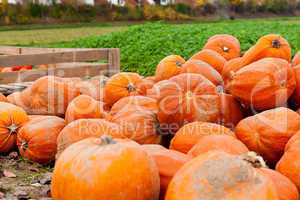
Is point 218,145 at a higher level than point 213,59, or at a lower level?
lower

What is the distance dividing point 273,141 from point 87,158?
113cm

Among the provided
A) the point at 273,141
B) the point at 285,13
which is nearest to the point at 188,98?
the point at 273,141

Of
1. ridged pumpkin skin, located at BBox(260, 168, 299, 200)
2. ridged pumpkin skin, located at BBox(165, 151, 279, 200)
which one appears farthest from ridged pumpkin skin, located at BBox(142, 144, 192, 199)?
ridged pumpkin skin, located at BBox(260, 168, 299, 200)

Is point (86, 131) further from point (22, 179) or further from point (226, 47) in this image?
point (226, 47)

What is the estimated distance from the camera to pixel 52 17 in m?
46.0

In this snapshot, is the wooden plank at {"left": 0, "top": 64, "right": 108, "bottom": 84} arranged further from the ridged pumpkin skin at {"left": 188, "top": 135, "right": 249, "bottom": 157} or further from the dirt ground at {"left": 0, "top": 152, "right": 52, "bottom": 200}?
the ridged pumpkin skin at {"left": 188, "top": 135, "right": 249, "bottom": 157}

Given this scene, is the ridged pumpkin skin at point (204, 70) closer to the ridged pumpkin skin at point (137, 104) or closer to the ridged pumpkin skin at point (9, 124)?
the ridged pumpkin skin at point (137, 104)

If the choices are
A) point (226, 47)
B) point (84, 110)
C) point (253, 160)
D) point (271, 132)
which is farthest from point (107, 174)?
point (226, 47)

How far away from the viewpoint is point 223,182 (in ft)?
6.53

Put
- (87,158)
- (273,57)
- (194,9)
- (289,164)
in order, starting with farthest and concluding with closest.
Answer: (194,9) → (273,57) → (289,164) → (87,158)

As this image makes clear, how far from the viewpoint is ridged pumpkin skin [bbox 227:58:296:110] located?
3.12 m

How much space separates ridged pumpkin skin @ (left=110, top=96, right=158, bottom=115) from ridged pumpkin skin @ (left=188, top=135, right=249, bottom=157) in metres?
0.81

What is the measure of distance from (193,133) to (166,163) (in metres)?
0.52

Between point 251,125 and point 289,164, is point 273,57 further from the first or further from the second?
point 289,164
